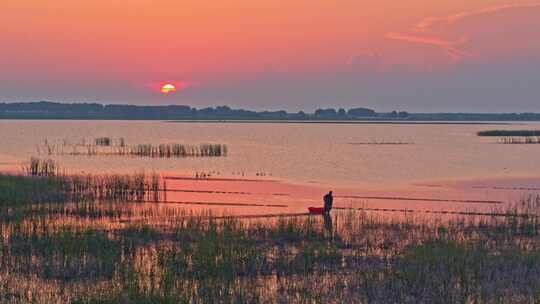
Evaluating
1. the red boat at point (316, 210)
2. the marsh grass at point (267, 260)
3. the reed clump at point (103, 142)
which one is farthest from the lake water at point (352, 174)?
the reed clump at point (103, 142)

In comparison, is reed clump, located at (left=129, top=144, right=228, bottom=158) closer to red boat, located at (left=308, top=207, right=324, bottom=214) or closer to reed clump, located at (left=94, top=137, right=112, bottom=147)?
reed clump, located at (left=94, top=137, right=112, bottom=147)

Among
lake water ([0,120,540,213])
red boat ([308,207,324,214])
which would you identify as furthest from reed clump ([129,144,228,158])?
red boat ([308,207,324,214])

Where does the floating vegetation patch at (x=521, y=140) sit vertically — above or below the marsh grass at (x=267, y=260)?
below

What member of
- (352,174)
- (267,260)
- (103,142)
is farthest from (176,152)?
(267,260)

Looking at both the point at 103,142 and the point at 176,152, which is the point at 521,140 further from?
the point at 103,142

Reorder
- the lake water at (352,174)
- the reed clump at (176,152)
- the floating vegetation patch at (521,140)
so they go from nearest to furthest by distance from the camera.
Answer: the lake water at (352,174) < the reed clump at (176,152) < the floating vegetation patch at (521,140)

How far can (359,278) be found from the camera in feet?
42.8

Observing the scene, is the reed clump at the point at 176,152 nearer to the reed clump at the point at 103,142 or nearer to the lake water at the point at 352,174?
the lake water at the point at 352,174

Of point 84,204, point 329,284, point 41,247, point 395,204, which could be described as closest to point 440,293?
point 329,284

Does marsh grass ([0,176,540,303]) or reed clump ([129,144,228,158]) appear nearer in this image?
marsh grass ([0,176,540,303])

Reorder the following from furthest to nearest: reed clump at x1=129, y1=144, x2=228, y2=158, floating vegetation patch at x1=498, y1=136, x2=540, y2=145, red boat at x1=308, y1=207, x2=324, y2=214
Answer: floating vegetation patch at x1=498, y1=136, x2=540, y2=145
reed clump at x1=129, y1=144, x2=228, y2=158
red boat at x1=308, y1=207, x2=324, y2=214

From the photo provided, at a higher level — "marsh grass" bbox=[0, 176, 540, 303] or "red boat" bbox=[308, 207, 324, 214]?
"marsh grass" bbox=[0, 176, 540, 303]

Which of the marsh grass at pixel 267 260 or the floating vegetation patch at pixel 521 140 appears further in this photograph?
the floating vegetation patch at pixel 521 140

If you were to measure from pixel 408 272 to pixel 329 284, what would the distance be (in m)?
1.64
